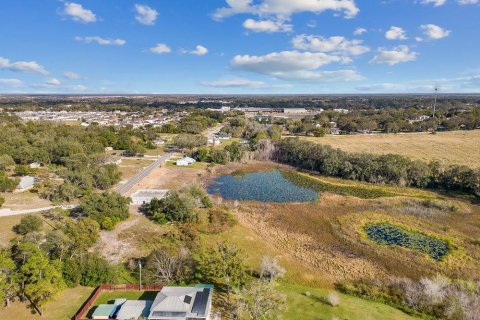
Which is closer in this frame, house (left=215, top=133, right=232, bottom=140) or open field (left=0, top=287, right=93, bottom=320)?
open field (left=0, top=287, right=93, bottom=320)

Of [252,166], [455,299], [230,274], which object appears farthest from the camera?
[252,166]

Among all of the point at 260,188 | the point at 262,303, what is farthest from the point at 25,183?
the point at 262,303

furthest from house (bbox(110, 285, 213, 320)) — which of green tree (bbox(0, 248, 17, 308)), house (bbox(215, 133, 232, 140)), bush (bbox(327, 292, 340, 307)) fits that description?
house (bbox(215, 133, 232, 140))

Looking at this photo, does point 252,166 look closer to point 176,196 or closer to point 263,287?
point 176,196

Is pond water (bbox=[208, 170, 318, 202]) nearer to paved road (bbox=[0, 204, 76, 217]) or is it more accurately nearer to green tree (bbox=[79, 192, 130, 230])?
green tree (bbox=[79, 192, 130, 230])

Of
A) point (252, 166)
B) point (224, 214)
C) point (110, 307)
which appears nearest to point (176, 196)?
point (224, 214)
